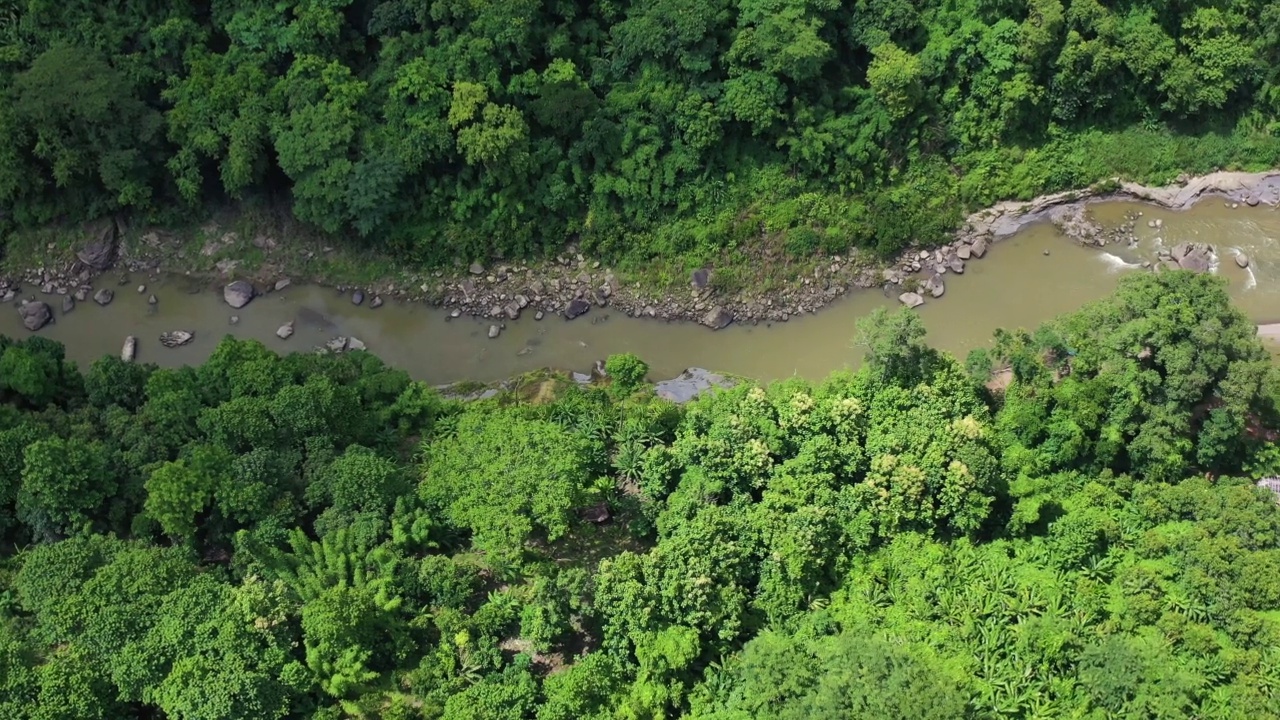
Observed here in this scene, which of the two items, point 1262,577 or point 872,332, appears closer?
point 1262,577

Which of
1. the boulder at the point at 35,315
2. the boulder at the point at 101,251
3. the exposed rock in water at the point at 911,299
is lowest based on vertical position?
the boulder at the point at 35,315

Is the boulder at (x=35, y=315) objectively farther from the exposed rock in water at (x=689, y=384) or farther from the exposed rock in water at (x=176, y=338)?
the exposed rock in water at (x=689, y=384)

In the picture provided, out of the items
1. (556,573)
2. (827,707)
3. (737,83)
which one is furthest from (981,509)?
(737,83)

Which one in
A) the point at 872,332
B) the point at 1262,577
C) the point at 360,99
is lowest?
the point at 1262,577

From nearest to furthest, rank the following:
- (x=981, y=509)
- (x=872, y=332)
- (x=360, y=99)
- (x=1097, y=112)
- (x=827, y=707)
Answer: (x=827, y=707) < (x=981, y=509) < (x=872, y=332) < (x=360, y=99) < (x=1097, y=112)

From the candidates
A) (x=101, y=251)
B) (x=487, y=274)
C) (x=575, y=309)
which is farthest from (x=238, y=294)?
(x=575, y=309)

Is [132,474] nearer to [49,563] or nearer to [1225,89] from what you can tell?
[49,563]

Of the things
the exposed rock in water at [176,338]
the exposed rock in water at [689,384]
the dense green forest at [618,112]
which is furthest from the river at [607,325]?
the dense green forest at [618,112]

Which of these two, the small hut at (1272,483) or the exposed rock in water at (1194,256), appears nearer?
the small hut at (1272,483)
